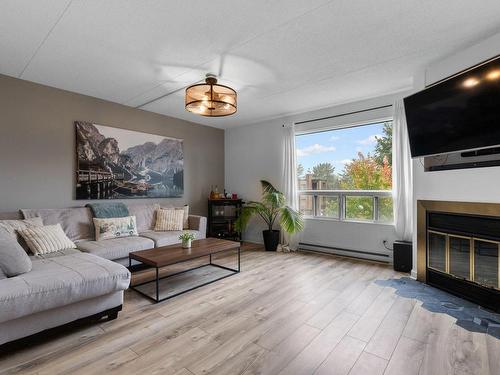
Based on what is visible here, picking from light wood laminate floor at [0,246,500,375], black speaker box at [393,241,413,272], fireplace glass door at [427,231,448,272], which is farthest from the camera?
black speaker box at [393,241,413,272]

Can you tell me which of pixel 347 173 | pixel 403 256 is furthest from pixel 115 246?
pixel 403 256

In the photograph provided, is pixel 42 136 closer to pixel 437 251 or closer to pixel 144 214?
pixel 144 214

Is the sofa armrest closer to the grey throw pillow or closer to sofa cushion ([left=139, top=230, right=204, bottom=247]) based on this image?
sofa cushion ([left=139, top=230, right=204, bottom=247])

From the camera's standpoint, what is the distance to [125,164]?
4.15 meters

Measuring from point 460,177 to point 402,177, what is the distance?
0.88 meters

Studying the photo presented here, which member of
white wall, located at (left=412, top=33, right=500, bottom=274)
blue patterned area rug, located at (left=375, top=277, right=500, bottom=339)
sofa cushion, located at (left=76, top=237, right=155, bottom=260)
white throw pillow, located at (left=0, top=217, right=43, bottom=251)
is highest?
white wall, located at (left=412, top=33, right=500, bottom=274)

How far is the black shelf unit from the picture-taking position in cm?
512

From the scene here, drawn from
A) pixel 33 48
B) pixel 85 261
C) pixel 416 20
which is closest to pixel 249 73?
pixel 416 20

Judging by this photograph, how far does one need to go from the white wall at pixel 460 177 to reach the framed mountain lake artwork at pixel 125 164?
3819 mm

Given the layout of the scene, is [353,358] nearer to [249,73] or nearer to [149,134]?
[249,73]

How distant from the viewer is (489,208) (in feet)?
7.92

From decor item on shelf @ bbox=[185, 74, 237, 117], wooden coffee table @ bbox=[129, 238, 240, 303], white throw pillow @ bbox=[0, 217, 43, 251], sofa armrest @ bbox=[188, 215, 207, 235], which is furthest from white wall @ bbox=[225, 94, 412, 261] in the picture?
white throw pillow @ bbox=[0, 217, 43, 251]

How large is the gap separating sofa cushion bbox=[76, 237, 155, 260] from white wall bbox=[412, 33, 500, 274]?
3400mm

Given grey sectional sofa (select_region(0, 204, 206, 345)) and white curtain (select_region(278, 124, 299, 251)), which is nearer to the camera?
grey sectional sofa (select_region(0, 204, 206, 345))
